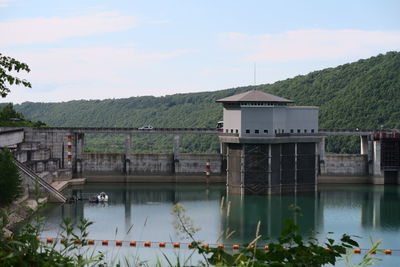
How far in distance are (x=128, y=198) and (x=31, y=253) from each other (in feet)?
194

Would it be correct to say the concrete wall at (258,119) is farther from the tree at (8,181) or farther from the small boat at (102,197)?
the tree at (8,181)

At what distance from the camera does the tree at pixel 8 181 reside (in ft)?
172

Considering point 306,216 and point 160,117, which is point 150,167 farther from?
point 160,117

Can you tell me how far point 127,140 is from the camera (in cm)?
8181

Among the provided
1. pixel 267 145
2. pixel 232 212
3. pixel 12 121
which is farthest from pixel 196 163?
pixel 12 121

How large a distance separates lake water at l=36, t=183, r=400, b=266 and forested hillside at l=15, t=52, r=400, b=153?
3486 cm

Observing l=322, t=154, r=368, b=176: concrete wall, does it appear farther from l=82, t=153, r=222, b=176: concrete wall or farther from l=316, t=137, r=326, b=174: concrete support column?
l=82, t=153, r=222, b=176: concrete wall

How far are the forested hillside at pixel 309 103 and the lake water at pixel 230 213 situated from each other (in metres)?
34.9

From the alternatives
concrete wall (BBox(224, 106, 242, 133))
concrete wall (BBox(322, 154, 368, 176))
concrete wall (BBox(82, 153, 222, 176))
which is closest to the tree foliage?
concrete wall (BBox(82, 153, 222, 176))

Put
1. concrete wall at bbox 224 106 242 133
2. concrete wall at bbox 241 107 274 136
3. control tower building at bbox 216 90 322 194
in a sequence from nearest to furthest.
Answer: control tower building at bbox 216 90 322 194 < concrete wall at bbox 241 107 274 136 < concrete wall at bbox 224 106 242 133

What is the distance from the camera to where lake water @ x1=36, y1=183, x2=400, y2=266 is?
153 ft

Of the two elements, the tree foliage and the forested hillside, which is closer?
the tree foliage

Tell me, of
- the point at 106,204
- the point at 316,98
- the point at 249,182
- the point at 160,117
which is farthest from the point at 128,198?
the point at 160,117

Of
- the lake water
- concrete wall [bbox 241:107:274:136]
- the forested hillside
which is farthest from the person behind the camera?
the forested hillside
